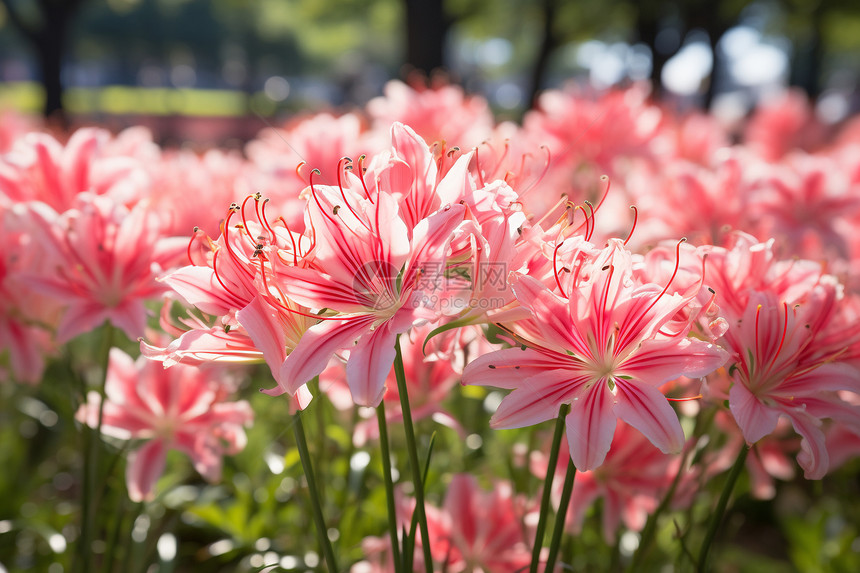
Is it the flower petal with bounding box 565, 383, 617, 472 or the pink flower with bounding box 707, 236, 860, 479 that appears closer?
the flower petal with bounding box 565, 383, 617, 472

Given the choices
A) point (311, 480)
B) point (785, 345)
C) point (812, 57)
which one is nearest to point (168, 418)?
point (311, 480)

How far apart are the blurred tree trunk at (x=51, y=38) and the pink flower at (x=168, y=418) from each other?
1116cm

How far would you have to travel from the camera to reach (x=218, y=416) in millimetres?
1562

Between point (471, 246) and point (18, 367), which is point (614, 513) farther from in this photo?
point (18, 367)

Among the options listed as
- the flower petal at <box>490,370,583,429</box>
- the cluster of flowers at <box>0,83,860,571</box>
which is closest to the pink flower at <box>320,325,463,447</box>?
the cluster of flowers at <box>0,83,860,571</box>

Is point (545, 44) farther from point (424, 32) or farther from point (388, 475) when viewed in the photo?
point (388, 475)


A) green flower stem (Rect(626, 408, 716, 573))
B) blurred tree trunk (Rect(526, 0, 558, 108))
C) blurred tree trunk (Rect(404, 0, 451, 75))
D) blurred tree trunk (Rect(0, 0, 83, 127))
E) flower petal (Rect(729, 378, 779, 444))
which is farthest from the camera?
blurred tree trunk (Rect(526, 0, 558, 108))

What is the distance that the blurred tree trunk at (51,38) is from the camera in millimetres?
11008

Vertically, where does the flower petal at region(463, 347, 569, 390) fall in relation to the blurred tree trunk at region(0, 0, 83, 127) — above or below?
above

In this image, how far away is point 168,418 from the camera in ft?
5.23

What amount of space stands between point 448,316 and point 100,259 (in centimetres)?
88

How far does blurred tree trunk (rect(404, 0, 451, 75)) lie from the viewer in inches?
262

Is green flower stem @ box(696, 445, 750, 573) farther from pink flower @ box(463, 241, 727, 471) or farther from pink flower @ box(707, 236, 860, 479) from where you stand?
pink flower @ box(463, 241, 727, 471)

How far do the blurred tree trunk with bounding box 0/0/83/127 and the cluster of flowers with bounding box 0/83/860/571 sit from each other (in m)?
11.1
